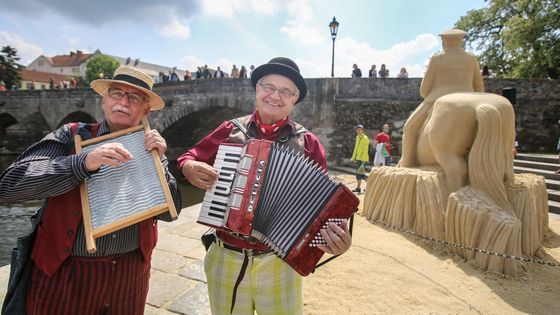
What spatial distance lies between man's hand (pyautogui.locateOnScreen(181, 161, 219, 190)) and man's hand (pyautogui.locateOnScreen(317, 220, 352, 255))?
2.02 feet

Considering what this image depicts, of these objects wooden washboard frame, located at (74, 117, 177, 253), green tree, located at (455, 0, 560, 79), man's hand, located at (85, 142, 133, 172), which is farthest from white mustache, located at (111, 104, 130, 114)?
green tree, located at (455, 0, 560, 79)

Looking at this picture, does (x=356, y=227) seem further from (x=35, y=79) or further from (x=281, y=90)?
(x=35, y=79)

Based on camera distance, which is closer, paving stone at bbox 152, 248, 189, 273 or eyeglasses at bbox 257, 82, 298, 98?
eyeglasses at bbox 257, 82, 298, 98

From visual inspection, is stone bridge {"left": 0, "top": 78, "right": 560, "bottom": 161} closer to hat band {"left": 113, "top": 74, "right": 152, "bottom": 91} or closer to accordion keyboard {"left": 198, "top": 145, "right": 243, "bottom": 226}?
accordion keyboard {"left": 198, "top": 145, "right": 243, "bottom": 226}

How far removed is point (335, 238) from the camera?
60.7 inches

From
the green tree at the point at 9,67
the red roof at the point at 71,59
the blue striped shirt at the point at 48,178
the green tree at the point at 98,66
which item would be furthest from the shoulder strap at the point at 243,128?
the red roof at the point at 71,59

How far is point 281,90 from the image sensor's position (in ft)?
5.92

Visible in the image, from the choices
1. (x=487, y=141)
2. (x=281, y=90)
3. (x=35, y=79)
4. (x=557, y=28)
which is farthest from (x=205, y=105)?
(x=35, y=79)

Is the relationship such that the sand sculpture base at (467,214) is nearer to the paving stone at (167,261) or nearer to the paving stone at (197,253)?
the paving stone at (197,253)

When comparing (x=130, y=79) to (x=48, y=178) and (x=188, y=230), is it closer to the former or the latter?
(x=48, y=178)

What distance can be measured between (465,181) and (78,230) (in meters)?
4.40

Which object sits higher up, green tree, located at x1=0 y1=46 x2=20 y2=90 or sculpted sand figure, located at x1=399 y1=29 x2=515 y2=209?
green tree, located at x1=0 y1=46 x2=20 y2=90

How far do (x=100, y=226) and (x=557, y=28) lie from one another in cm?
1980

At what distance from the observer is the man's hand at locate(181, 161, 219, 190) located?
1.68 meters
